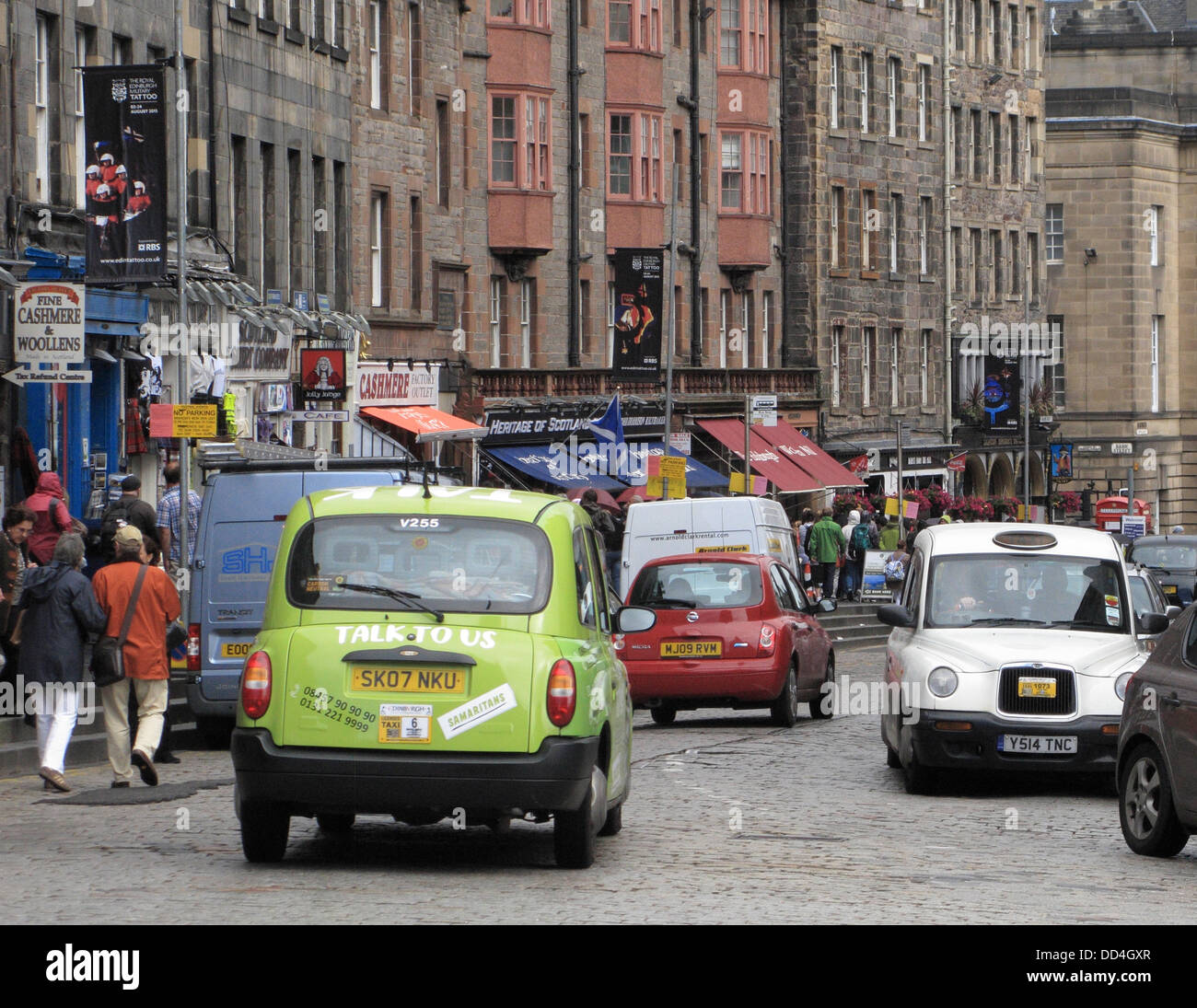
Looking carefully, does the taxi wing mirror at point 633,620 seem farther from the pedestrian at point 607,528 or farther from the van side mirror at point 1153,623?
the pedestrian at point 607,528

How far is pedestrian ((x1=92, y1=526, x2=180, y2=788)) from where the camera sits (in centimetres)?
1817

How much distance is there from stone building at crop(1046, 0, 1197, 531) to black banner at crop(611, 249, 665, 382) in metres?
44.1

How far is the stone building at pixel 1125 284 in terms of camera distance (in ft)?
311

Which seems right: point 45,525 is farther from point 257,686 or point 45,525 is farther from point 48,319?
point 257,686

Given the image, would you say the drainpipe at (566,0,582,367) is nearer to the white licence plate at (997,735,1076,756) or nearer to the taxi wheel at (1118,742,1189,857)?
the white licence plate at (997,735,1076,756)

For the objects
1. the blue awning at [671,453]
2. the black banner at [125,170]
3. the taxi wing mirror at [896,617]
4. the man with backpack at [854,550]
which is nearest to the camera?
the taxi wing mirror at [896,617]

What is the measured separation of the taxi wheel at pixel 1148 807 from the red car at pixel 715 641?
9332 mm

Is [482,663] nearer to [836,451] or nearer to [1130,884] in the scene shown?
[1130,884]

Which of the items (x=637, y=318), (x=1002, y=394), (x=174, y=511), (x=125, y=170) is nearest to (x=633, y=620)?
(x=174, y=511)

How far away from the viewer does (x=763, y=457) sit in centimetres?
6069

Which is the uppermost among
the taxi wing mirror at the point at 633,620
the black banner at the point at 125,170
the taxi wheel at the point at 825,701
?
the black banner at the point at 125,170

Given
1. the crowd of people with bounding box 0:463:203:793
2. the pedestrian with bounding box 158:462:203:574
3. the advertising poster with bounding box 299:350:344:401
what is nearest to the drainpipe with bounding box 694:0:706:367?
the advertising poster with bounding box 299:350:344:401

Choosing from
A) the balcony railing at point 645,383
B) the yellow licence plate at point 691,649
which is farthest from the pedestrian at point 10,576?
the balcony railing at point 645,383

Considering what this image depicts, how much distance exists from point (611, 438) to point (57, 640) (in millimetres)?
32792
